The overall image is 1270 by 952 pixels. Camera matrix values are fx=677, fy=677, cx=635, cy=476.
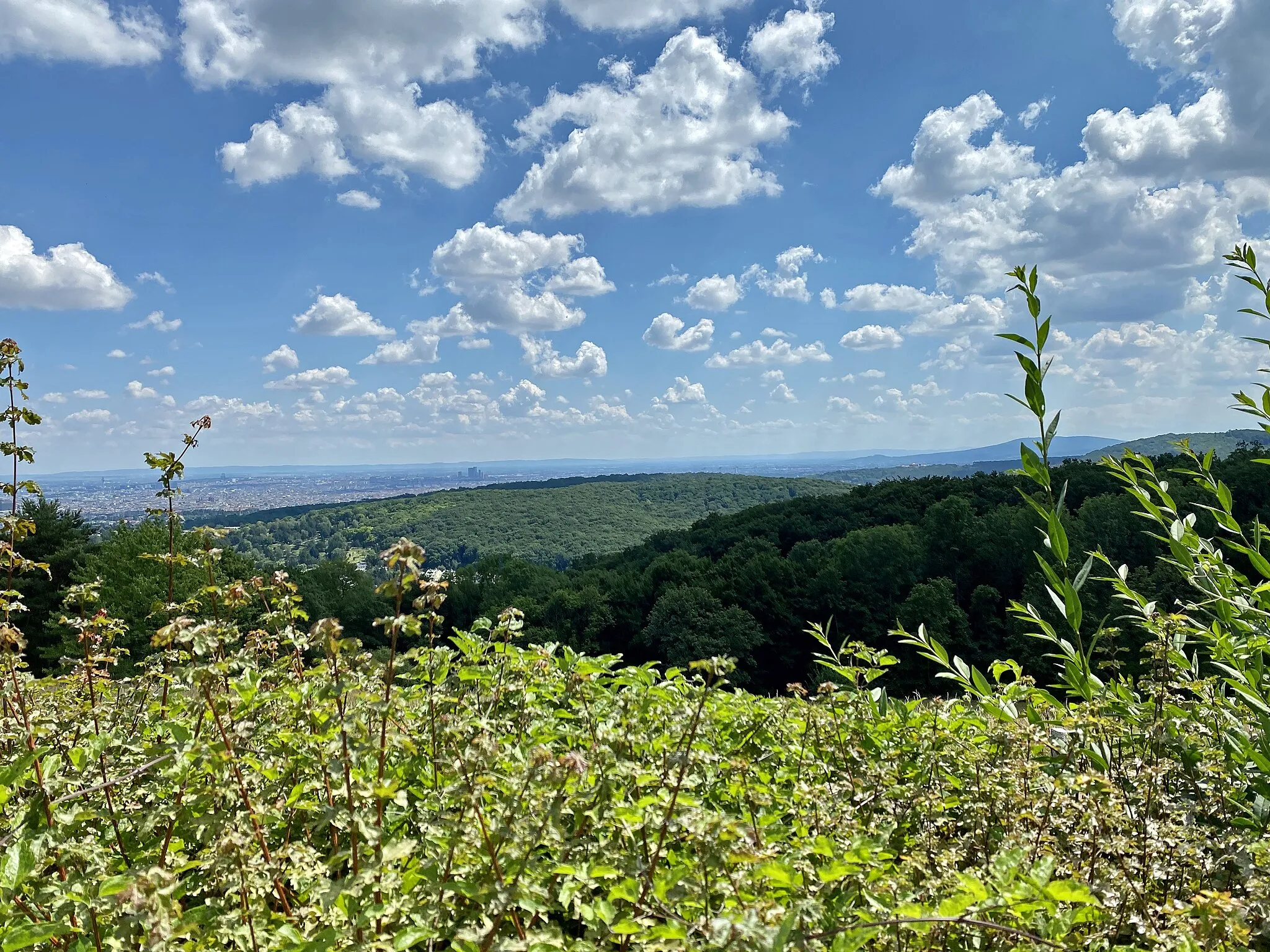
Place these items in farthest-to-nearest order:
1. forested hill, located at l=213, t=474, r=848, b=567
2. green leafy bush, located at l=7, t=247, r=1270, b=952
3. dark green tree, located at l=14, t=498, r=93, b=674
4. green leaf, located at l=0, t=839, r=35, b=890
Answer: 1. forested hill, located at l=213, t=474, r=848, b=567
2. dark green tree, located at l=14, t=498, r=93, b=674
3. green leaf, located at l=0, t=839, r=35, b=890
4. green leafy bush, located at l=7, t=247, r=1270, b=952

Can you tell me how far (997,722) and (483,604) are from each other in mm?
53573

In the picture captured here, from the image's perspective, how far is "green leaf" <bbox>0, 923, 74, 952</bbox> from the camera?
1.55m

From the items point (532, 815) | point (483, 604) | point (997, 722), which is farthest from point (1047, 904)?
point (483, 604)

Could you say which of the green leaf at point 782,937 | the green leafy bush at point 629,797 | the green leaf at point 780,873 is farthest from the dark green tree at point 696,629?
the green leaf at point 782,937

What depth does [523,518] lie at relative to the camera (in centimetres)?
13688

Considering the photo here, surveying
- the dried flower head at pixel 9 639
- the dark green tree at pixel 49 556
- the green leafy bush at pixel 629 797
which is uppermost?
the dried flower head at pixel 9 639

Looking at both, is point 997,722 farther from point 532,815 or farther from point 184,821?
point 184,821

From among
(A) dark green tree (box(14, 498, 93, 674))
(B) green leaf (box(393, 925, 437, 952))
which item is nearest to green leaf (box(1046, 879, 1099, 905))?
(B) green leaf (box(393, 925, 437, 952))

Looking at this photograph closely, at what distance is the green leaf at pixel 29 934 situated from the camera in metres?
A: 1.55

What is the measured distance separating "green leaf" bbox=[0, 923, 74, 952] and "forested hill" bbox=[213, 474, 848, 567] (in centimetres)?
10251

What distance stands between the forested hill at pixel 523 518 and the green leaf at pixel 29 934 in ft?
336

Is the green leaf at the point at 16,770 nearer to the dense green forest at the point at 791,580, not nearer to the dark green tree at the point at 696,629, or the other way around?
the dense green forest at the point at 791,580

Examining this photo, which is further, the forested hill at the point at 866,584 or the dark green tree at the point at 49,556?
the forested hill at the point at 866,584

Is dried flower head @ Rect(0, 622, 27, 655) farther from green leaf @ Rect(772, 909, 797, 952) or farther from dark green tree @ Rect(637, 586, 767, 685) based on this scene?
dark green tree @ Rect(637, 586, 767, 685)
